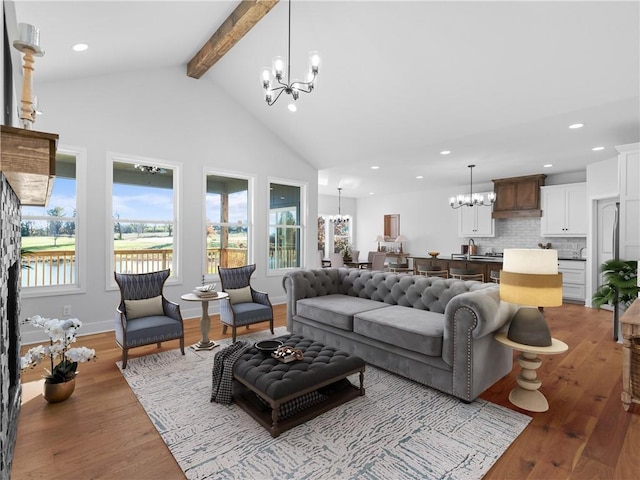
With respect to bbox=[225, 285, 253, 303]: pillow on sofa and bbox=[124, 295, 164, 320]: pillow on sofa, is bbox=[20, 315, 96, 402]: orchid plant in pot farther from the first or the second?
bbox=[225, 285, 253, 303]: pillow on sofa

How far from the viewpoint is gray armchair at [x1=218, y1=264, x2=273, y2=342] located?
4.10m

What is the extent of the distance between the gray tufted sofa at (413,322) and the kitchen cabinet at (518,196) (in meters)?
4.93

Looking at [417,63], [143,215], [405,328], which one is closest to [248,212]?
[143,215]

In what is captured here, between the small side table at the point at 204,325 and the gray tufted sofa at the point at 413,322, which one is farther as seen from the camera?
the small side table at the point at 204,325

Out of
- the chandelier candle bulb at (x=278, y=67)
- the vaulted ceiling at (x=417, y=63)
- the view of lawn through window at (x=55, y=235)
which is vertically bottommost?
the view of lawn through window at (x=55, y=235)

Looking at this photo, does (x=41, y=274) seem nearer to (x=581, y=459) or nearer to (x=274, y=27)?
(x=274, y=27)

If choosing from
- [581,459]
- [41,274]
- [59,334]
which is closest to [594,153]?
[581,459]

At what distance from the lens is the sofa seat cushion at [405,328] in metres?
2.74

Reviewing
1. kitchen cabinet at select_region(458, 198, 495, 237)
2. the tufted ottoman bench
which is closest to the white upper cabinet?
kitchen cabinet at select_region(458, 198, 495, 237)

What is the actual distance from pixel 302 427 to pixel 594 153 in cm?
629

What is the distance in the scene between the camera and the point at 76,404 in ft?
8.50

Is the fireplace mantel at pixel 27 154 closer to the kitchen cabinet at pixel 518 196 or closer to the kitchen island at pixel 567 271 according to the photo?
the kitchen island at pixel 567 271

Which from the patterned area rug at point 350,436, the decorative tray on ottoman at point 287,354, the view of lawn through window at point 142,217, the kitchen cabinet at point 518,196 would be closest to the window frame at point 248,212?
the view of lawn through window at point 142,217

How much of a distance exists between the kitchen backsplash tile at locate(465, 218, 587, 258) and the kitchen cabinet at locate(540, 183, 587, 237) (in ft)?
1.05
